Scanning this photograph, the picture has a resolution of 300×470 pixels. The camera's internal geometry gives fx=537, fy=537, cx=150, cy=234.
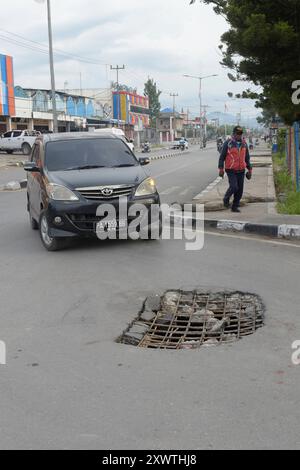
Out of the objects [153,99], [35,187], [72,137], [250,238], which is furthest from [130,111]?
[250,238]

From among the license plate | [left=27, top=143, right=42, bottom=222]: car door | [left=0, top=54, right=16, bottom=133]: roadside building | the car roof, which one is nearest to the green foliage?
the car roof

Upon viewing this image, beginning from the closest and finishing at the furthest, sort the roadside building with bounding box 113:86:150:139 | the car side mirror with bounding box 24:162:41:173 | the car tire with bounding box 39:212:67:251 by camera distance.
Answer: the car tire with bounding box 39:212:67:251
the car side mirror with bounding box 24:162:41:173
the roadside building with bounding box 113:86:150:139

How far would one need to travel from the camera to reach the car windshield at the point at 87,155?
331 inches

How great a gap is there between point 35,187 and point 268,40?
5394 millimetres

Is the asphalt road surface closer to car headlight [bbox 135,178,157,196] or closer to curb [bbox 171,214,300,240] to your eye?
car headlight [bbox 135,178,157,196]

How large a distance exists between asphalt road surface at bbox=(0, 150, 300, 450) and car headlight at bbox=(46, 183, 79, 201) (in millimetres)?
1101

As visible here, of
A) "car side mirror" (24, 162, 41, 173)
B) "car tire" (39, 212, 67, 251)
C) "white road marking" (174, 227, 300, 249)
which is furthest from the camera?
"car side mirror" (24, 162, 41, 173)

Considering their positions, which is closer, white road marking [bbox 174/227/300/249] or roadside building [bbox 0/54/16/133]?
white road marking [bbox 174/227/300/249]

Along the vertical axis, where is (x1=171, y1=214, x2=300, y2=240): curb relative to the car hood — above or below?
below

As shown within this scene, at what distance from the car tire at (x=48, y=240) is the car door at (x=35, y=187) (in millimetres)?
488

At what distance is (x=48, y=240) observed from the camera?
7891 millimetres

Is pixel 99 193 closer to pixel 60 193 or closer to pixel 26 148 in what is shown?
pixel 60 193

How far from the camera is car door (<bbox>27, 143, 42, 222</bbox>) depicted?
27.9 feet

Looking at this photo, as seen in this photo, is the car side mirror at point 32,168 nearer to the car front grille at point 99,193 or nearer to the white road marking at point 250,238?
the car front grille at point 99,193
